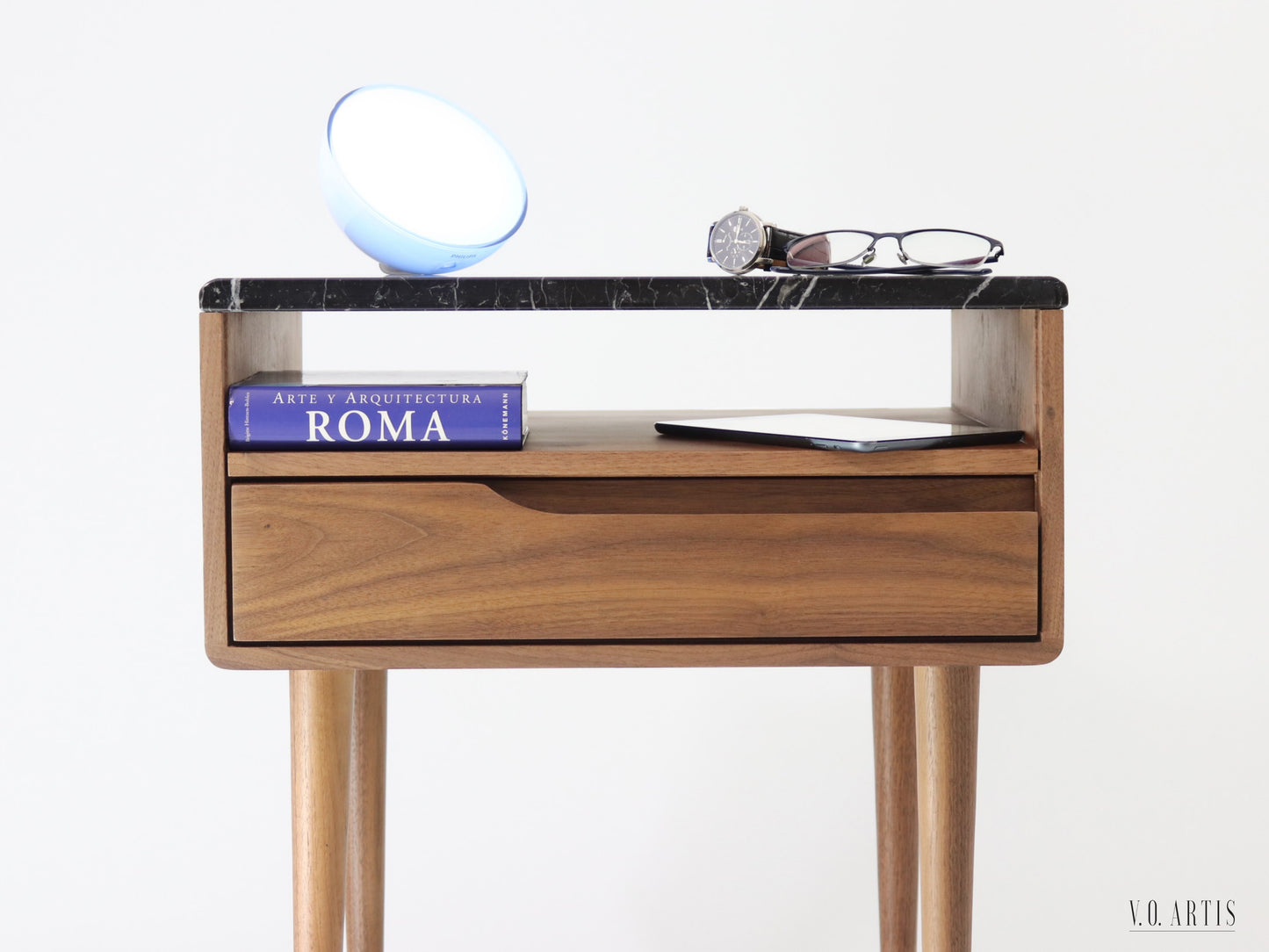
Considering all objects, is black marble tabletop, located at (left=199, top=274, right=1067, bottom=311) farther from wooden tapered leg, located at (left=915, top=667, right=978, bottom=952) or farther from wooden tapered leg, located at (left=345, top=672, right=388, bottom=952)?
wooden tapered leg, located at (left=345, top=672, right=388, bottom=952)

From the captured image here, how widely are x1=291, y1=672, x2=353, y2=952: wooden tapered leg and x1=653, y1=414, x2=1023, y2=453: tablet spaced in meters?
0.41

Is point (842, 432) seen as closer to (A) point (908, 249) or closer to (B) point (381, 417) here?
(A) point (908, 249)

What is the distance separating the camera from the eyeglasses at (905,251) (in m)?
1.30

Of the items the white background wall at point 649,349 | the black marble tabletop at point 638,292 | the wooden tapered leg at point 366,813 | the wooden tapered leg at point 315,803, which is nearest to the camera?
the black marble tabletop at point 638,292

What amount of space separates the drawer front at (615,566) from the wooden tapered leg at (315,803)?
0.11 metres

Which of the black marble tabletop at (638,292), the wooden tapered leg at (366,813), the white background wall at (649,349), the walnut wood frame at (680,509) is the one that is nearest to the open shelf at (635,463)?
the walnut wood frame at (680,509)

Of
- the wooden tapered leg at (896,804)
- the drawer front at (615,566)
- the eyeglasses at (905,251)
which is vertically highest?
the eyeglasses at (905,251)

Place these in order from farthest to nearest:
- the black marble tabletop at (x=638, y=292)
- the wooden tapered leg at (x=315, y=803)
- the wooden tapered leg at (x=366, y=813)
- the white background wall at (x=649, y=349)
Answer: the white background wall at (x=649, y=349) < the wooden tapered leg at (x=366, y=813) < the wooden tapered leg at (x=315, y=803) < the black marble tabletop at (x=638, y=292)

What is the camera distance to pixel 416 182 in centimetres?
141

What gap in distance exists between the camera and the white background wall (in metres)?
2.37

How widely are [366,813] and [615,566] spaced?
0.60m

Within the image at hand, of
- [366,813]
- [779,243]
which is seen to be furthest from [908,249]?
[366,813]

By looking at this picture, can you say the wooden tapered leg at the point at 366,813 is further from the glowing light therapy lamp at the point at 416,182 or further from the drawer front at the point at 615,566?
the glowing light therapy lamp at the point at 416,182

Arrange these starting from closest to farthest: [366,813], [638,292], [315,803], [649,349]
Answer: [638,292]
[315,803]
[366,813]
[649,349]
